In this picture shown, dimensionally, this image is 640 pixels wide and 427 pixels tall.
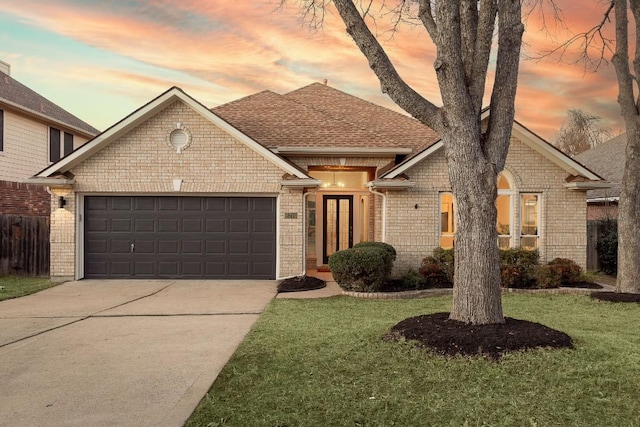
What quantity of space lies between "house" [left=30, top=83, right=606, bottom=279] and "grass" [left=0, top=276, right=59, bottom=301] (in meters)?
0.71

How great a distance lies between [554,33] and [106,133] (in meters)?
11.3

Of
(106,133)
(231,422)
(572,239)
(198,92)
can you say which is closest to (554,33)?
(572,239)

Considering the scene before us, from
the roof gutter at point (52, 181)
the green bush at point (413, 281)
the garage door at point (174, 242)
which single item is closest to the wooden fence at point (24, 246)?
the garage door at point (174, 242)

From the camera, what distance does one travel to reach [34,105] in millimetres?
20625

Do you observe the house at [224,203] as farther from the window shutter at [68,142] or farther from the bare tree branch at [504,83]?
the window shutter at [68,142]

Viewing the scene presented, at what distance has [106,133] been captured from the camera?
1331 centimetres

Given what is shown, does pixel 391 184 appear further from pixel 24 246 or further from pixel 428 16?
pixel 24 246

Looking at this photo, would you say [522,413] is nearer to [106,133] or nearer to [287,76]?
[106,133]

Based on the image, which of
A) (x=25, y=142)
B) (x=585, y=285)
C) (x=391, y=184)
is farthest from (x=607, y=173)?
(x=25, y=142)

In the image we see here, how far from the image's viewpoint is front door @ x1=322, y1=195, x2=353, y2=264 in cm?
1681

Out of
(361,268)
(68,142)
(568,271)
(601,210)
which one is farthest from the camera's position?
(68,142)

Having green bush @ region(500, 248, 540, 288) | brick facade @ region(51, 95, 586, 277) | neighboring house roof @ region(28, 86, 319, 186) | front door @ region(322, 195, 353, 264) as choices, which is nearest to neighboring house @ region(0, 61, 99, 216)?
neighboring house roof @ region(28, 86, 319, 186)

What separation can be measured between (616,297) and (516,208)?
3966 millimetres

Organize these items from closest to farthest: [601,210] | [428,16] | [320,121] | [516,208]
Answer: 1. [428,16]
2. [516,208]
3. [320,121]
4. [601,210]
